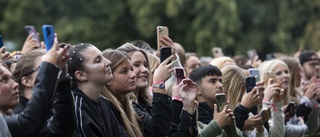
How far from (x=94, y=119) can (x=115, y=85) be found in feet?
2.36

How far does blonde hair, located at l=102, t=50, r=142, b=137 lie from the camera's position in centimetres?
603

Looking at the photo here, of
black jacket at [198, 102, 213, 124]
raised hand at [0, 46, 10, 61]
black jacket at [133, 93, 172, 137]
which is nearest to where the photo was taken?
black jacket at [133, 93, 172, 137]

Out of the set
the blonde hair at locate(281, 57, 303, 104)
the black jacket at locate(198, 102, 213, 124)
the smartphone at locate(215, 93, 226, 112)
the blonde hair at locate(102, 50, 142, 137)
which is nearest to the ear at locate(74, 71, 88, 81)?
the blonde hair at locate(102, 50, 142, 137)

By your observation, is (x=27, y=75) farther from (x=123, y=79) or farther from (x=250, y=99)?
(x=250, y=99)

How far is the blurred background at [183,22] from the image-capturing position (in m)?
20.9

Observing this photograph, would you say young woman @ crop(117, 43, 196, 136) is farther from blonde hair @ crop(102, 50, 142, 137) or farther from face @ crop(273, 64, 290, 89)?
face @ crop(273, 64, 290, 89)

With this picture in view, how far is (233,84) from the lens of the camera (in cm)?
771

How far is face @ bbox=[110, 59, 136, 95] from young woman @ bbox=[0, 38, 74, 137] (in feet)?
4.42

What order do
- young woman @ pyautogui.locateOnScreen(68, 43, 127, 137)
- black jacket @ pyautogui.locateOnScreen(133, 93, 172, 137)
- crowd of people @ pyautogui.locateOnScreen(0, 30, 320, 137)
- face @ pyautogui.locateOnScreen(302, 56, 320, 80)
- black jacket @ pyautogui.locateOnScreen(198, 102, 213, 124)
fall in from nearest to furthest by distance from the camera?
crowd of people @ pyautogui.locateOnScreen(0, 30, 320, 137)
young woman @ pyautogui.locateOnScreen(68, 43, 127, 137)
black jacket @ pyautogui.locateOnScreen(133, 93, 172, 137)
black jacket @ pyautogui.locateOnScreen(198, 102, 213, 124)
face @ pyautogui.locateOnScreen(302, 56, 320, 80)

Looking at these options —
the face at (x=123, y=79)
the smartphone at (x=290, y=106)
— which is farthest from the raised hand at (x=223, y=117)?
the smartphone at (x=290, y=106)

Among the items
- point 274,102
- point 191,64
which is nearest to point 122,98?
point 274,102

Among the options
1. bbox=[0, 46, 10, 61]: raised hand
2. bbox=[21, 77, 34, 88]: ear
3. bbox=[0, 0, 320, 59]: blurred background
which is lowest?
bbox=[21, 77, 34, 88]: ear

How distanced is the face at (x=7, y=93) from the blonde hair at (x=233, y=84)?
3362mm

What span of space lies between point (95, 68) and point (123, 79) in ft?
1.96
